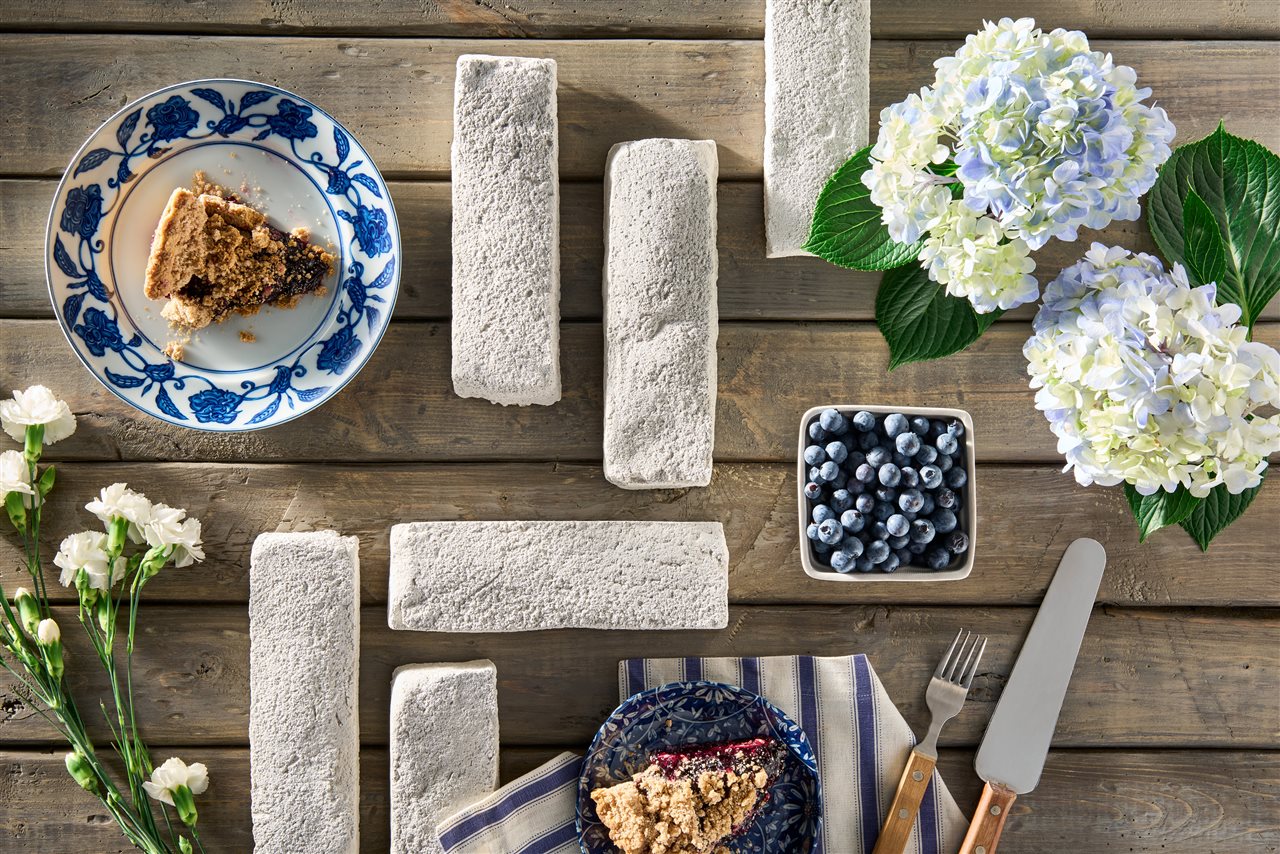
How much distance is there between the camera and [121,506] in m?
1.27

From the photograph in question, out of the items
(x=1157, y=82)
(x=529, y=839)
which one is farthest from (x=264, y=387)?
(x=1157, y=82)

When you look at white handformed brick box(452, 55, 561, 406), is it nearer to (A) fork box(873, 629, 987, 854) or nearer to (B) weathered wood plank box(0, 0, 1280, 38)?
(B) weathered wood plank box(0, 0, 1280, 38)

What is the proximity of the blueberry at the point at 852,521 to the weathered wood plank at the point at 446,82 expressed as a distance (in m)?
0.52

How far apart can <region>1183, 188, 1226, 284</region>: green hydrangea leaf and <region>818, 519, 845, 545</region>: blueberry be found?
0.59 m

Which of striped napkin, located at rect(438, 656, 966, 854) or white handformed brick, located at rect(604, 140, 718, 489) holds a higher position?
white handformed brick, located at rect(604, 140, 718, 489)

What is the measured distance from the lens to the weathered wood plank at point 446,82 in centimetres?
133

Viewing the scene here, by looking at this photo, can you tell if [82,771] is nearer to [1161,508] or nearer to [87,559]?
[87,559]

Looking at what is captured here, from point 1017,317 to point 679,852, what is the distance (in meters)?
0.90

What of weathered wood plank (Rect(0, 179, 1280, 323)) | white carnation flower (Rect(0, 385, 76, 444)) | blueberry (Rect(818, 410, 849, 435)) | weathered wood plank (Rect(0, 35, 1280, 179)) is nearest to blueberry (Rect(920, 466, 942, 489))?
blueberry (Rect(818, 410, 849, 435))

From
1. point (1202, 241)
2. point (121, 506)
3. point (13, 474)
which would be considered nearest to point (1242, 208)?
point (1202, 241)

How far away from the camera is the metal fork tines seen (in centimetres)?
133

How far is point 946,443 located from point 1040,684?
0.39 metres

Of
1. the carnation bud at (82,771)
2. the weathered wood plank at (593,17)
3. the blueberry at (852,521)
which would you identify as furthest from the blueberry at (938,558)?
the carnation bud at (82,771)

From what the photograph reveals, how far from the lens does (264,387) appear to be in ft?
4.30
